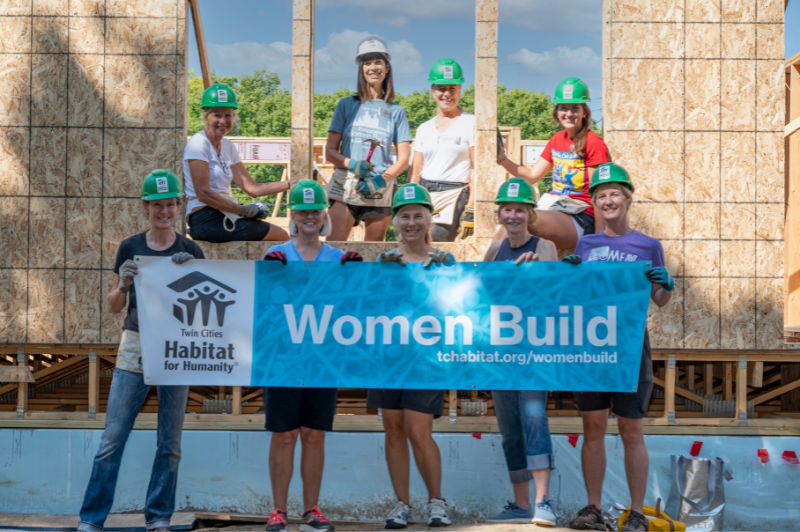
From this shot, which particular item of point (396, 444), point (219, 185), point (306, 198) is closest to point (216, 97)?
point (219, 185)

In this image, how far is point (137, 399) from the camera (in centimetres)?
434

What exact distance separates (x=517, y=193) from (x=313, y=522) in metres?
2.44

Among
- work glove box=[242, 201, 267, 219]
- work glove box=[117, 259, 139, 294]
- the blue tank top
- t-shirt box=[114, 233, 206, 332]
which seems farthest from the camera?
work glove box=[242, 201, 267, 219]

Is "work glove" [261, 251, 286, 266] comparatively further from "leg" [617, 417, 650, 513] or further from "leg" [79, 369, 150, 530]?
"leg" [617, 417, 650, 513]

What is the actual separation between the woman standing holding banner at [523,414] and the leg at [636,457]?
49 centimetres

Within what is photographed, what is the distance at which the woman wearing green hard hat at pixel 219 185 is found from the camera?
5.36m

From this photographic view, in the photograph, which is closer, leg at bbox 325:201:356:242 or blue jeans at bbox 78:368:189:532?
blue jeans at bbox 78:368:189:532

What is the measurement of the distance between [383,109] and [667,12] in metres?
2.71

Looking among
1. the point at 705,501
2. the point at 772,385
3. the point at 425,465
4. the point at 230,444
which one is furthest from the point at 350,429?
the point at 772,385

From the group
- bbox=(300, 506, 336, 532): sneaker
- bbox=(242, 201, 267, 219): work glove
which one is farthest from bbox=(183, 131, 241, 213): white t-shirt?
bbox=(300, 506, 336, 532): sneaker

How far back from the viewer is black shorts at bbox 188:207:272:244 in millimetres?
5691

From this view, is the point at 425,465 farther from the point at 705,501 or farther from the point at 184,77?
the point at 184,77

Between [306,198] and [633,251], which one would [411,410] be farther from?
[633,251]

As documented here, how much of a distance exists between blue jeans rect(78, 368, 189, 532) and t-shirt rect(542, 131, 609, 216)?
3141 millimetres
